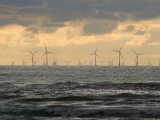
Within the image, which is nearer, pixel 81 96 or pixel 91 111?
pixel 91 111

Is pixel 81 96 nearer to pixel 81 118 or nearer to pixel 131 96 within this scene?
pixel 131 96

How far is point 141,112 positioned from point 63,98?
21539 mm

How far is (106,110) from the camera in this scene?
2459 inches

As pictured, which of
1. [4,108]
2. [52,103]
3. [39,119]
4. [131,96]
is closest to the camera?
[39,119]

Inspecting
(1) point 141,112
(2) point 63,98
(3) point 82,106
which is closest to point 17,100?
(2) point 63,98

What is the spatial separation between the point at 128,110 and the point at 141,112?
2232mm

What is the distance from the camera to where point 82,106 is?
2670 inches

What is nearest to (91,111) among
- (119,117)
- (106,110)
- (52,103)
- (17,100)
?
(106,110)

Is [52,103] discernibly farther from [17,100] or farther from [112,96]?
[112,96]

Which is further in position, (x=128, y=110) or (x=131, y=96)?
(x=131, y=96)

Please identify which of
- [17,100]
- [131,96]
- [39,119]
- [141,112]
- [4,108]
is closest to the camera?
[39,119]

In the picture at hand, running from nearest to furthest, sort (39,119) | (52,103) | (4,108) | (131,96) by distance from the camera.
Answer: (39,119) < (4,108) < (52,103) < (131,96)

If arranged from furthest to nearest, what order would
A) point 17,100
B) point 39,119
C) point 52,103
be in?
point 17,100 < point 52,103 < point 39,119

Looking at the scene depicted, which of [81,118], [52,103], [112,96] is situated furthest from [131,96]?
[81,118]
